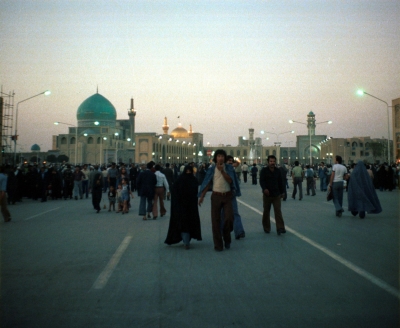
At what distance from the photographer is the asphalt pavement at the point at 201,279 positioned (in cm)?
426

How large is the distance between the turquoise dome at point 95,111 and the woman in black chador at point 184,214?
281ft

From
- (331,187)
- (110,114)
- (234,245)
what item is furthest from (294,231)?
(110,114)

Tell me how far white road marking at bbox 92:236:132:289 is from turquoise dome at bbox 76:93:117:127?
8567 cm

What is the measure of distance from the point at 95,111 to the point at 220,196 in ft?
285

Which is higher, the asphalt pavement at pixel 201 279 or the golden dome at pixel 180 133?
the golden dome at pixel 180 133

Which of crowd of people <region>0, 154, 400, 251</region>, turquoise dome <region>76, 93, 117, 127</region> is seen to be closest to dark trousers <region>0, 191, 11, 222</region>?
crowd of people <region>0, 154, 400, 251</region>

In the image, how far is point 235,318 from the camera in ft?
13.8

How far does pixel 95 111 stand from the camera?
9150cm

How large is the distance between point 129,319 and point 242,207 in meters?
11.4

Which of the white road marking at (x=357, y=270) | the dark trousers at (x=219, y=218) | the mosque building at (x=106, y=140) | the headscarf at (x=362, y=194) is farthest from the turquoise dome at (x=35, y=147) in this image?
the dark trousers at (x=219, y=218)

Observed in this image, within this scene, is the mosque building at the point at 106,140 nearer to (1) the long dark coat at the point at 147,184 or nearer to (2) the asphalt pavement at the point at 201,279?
(1) the long dark coat at the point at 147,184

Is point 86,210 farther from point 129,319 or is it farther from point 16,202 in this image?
point 129,319

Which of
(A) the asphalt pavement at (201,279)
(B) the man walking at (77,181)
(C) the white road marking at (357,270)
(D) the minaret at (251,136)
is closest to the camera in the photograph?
(A) the asphalt pavement at (201,279)

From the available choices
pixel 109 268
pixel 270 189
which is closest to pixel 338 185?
pixel 270 189
